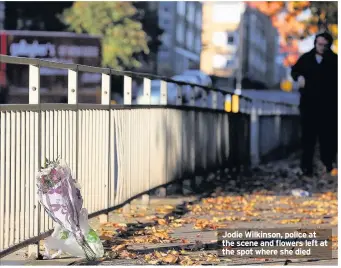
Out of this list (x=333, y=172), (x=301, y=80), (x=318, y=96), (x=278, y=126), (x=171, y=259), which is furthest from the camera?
(x=278, y=126)

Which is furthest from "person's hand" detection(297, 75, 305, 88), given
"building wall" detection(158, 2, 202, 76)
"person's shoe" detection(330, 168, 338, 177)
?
"building wall" detection(158, 2, 202, 76)

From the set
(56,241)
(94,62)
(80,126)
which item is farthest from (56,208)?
(94,62)

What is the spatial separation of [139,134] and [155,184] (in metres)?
1.11

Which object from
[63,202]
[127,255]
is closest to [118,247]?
[127,255]

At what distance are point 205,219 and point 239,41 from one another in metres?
48.4

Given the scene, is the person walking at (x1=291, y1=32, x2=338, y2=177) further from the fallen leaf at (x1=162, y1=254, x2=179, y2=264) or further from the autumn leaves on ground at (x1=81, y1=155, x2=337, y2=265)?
the fallen leaf at (x1=162, y1=254, x2=179, y2=264)

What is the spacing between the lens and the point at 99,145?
9859mm

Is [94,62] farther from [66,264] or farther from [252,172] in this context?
[66,264]

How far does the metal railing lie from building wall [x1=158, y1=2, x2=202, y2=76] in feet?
94.7

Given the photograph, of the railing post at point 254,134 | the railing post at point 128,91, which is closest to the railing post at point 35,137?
the railing post at point 128,91

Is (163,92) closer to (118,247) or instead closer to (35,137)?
(118,247)

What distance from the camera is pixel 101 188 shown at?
388 inches

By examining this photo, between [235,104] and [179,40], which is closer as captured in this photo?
[235,104]

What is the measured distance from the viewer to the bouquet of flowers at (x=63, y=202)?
25.2 feet
